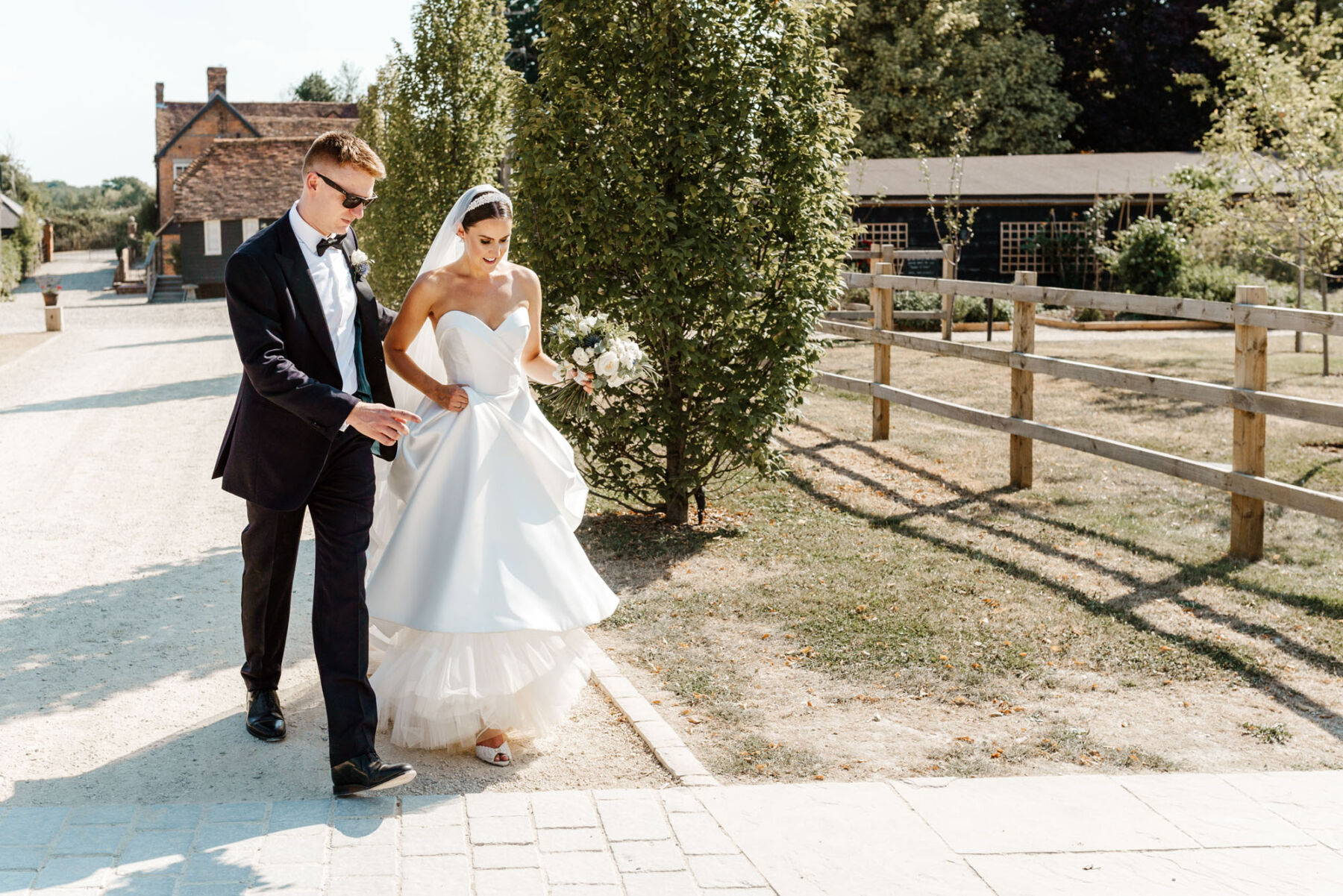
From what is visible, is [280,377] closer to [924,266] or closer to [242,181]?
[924,266]

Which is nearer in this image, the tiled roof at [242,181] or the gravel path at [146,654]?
the gravel path at [146,654]

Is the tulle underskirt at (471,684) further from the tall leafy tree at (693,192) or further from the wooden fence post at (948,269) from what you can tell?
the wooden fence post at (948,269)

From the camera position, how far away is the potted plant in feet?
92.4

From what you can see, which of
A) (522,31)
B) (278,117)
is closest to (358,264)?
(522,31)

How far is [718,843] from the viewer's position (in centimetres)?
412

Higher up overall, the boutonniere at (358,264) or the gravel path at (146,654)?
the boutonniere at (358,264)

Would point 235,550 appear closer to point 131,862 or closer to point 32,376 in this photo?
point 131,862

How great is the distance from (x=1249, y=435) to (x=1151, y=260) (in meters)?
20.7

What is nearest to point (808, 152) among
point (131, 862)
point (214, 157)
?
point (131, 862)

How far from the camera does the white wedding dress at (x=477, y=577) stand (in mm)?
4770

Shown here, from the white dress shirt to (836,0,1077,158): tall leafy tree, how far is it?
111ft

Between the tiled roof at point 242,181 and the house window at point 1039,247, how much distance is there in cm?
2941

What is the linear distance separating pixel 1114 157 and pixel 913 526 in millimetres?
30163

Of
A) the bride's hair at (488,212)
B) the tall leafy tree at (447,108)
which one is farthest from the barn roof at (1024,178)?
the bride's hair at (488,212)
